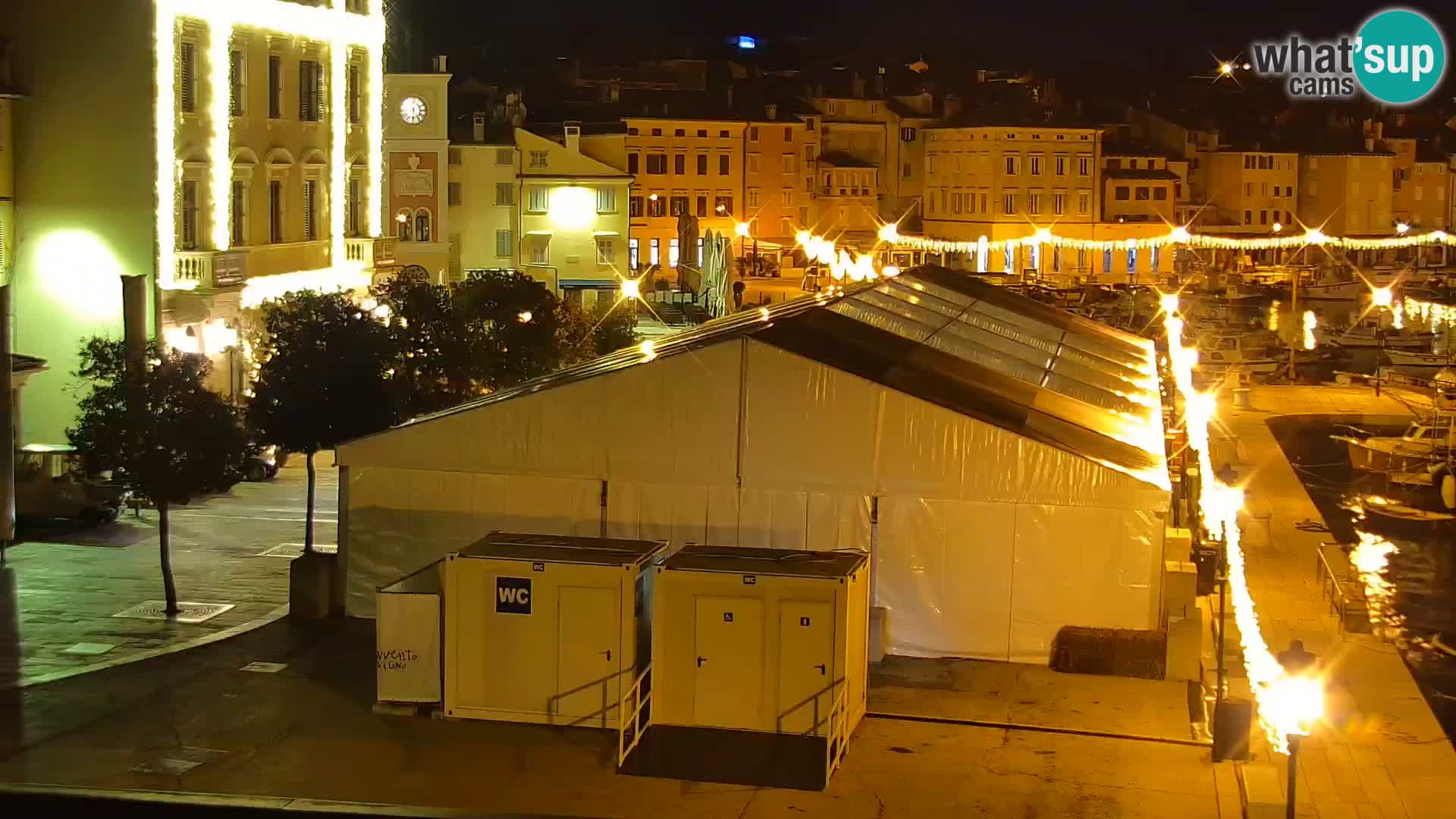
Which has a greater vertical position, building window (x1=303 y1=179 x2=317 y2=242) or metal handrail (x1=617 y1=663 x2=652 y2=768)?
building window (x1=303 y1=179 x2=317 y2=242)

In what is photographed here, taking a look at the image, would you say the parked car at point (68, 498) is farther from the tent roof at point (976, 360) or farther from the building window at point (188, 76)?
the building window at point (188, 76)

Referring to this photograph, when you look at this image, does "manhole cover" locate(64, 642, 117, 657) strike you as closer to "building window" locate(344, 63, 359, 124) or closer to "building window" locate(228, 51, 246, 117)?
"building window" locate(228, 51, 246, 117)

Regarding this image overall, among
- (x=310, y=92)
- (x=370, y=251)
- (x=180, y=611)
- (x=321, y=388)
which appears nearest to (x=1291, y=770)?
(x=180, y=611)

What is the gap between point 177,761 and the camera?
15.3 meters

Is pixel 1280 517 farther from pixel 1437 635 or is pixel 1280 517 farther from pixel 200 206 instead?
pixel 200 206

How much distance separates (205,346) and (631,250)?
2092 inches

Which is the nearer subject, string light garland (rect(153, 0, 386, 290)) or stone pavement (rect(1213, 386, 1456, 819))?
stone pavement (rect(1213, 386, 1456, 819))

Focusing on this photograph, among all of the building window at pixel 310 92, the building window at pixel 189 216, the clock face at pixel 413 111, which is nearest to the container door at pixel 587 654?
the building window at pixel 189 216

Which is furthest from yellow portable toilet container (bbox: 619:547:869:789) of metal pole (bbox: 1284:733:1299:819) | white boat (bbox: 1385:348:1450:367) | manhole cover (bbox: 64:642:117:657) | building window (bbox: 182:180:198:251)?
white boat (bbox: 1385:348:1450:367)

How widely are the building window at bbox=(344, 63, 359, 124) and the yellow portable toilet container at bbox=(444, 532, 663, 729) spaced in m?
29.9

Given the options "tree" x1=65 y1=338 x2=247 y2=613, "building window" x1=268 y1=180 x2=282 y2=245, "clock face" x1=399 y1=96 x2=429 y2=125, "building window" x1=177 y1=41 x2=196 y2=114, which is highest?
"clock face" x1=399 y1=96 x2=429 y2=125

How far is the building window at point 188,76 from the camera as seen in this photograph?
36.4 m

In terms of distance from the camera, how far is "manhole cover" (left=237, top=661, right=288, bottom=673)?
59.9ft

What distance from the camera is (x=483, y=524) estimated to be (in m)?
19.9
